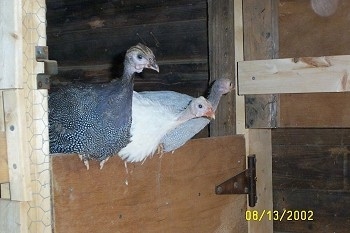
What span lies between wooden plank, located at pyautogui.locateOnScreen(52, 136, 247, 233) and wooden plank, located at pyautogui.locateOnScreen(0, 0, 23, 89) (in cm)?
16

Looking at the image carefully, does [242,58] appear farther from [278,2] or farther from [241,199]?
[241,199]

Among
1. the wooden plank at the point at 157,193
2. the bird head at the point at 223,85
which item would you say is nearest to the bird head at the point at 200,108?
the wooden plank at the point at 157,193

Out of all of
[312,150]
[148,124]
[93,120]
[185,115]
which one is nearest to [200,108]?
[185,115]

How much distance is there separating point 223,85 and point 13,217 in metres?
0.76

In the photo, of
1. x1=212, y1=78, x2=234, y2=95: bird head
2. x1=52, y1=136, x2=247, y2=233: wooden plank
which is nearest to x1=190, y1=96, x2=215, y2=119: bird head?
x1=52, y1=136, x2=247, y2=233: wooden plank

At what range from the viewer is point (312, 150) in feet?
5.74

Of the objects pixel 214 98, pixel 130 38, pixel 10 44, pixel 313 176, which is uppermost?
pixel 130 38

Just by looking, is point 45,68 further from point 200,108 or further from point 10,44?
point 200,108

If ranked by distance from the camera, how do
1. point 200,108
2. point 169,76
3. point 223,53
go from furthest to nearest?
point 169,76, point 223,53, point 200,108

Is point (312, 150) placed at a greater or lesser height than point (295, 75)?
lesser

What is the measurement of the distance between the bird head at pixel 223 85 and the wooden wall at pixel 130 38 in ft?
0.92

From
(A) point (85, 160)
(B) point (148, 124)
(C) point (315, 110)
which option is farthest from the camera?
(C) point (315, 110)

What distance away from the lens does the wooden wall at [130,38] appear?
189 centimetres
